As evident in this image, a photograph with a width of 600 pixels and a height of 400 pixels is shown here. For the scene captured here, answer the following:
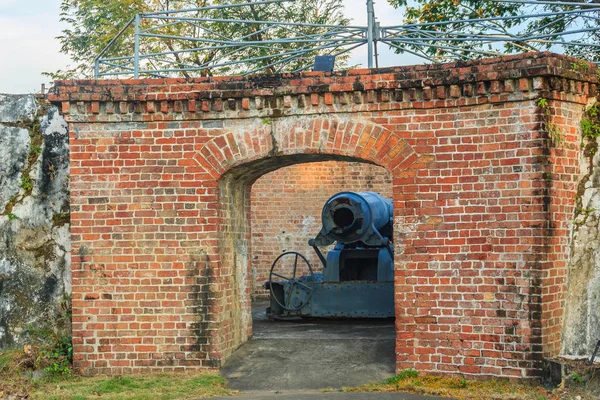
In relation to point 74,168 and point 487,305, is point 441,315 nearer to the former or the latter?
point 487,305

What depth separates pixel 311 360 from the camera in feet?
33.1

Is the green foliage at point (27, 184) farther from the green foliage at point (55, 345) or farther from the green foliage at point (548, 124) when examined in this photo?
the green foliage at point (548, 124)

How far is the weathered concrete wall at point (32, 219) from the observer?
1070 cm

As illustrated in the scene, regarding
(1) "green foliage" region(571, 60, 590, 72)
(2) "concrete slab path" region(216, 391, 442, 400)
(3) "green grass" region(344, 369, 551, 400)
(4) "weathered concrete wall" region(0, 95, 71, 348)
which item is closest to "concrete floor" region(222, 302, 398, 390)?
(2) "concrete slab path" region(216, 391, 442, 400)

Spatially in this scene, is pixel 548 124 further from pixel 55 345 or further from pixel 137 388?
pixel 55 345

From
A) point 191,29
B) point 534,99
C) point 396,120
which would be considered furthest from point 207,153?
point 191,29

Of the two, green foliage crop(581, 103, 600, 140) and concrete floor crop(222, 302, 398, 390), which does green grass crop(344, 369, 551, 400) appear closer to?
concrete floor crop(222, 302, 398, 390)

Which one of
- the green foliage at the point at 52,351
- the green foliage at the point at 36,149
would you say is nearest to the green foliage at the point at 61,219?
the green foliage at the point at 36,149

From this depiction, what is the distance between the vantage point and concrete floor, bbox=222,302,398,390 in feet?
31.0

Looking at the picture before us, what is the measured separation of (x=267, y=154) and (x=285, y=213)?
8.97 m

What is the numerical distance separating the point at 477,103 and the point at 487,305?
7.26ft

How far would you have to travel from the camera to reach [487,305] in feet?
29.4

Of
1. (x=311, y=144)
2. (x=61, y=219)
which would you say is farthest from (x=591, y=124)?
(x=61, y=219)

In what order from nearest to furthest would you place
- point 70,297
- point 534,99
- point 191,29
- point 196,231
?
point 534,99, point 196,231, point 70,297, point 191,29
